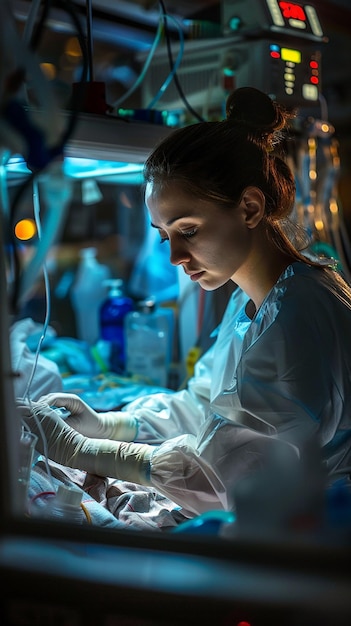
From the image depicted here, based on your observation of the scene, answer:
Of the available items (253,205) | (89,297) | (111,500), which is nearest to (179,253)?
(253,205)

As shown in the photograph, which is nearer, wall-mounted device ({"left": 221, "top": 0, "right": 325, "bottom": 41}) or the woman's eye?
the woman's eye

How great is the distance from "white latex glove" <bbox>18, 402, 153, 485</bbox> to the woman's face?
44 centimetres

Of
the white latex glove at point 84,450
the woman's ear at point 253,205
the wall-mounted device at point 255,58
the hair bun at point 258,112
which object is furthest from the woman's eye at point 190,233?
the wall-mounted device at point 255,58

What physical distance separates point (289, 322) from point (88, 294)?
70.6 inches

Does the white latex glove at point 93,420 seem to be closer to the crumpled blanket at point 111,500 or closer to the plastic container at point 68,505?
the crumpled blanket at point 111,500

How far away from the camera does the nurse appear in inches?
58.7

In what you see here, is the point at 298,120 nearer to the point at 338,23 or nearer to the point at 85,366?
the point at 338,23

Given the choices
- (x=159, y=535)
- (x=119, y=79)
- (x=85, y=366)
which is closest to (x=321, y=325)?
(x=159, y=535)

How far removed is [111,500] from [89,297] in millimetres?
1612

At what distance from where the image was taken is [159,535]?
95 cm

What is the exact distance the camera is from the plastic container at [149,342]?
2.57m

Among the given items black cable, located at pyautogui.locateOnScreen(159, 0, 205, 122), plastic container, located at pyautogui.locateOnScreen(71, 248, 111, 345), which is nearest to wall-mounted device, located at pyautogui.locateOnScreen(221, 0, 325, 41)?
black cable, located at pyautogui.locateOnScreen(159, 0, 205, 122)

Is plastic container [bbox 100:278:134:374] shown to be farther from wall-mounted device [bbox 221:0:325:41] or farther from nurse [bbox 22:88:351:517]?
wall-mounted device [bbox 221:0:325:41]

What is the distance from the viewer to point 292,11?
2.40 meters
